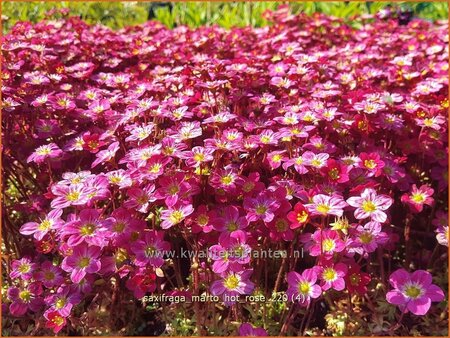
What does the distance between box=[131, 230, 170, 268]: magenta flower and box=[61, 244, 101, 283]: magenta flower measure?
0.34 feet

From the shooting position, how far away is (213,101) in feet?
6.50

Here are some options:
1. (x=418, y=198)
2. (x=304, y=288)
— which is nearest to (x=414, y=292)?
(x=304, y=288)

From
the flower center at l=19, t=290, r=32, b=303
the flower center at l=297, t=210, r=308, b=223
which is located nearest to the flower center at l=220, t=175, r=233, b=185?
the flower center at l=297, t=210, r=308, b=223

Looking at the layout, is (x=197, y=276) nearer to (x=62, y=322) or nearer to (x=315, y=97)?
(x=62, y=322)

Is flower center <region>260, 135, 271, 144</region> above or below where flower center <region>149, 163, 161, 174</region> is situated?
below

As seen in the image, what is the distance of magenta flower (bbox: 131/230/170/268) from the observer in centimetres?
145

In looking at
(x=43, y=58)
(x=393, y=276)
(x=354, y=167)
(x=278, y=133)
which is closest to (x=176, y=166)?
(x=278, y=133)

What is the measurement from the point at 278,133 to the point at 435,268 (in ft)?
2.61

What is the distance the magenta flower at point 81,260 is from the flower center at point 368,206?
2.40 ft

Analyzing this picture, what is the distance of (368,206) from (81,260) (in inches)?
31.4

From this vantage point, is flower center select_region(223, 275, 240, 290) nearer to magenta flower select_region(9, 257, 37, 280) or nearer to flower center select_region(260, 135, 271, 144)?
flower center select_region(260, 135, 271, 144)

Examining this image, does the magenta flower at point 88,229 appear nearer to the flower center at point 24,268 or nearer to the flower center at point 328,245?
the flower center at point 24,268

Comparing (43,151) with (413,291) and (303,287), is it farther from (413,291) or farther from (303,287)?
(413,291)

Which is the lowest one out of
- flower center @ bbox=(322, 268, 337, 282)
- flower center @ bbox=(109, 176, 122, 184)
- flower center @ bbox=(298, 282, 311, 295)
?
flower center @ bbox=(298, 282, 311, 295)
